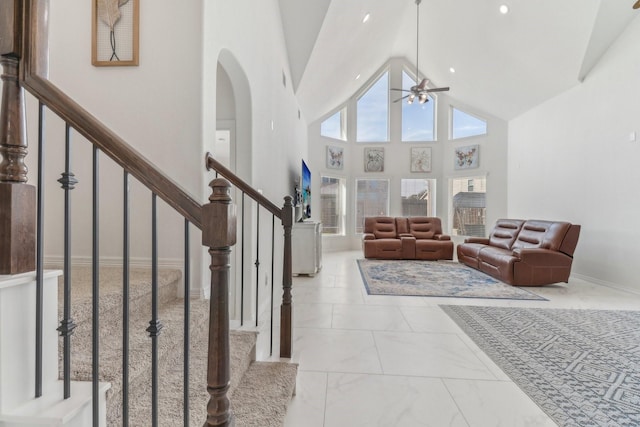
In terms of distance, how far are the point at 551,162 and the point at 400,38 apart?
436cm

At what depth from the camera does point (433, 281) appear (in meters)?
4.56

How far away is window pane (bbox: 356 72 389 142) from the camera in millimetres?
8344

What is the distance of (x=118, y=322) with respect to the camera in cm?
139

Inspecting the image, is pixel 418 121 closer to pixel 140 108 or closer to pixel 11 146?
pixel 140 108

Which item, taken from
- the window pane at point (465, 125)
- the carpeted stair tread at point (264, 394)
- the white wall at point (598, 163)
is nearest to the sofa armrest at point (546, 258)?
the white wall at point (598, 163)

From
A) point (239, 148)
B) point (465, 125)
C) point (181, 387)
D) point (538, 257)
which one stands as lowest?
point (181, 387)

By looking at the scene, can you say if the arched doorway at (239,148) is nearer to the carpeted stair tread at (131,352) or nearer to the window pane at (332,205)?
the carpeted stair tread at (131,352)

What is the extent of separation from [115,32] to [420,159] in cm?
744

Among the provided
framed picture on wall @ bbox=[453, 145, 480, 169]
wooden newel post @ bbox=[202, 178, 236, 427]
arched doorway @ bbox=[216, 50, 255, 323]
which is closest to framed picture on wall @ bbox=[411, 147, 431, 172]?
framed picture on wall @ bbox=[453, 145, 480, 169]

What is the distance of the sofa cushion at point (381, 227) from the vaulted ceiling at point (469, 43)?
2.83 metres

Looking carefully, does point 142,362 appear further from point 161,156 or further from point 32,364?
point 161,156

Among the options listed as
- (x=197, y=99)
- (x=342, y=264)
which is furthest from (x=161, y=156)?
(x=342, y=264)

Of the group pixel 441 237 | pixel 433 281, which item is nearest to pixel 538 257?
pixel 433 281

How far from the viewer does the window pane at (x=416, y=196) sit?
822 centimetres
